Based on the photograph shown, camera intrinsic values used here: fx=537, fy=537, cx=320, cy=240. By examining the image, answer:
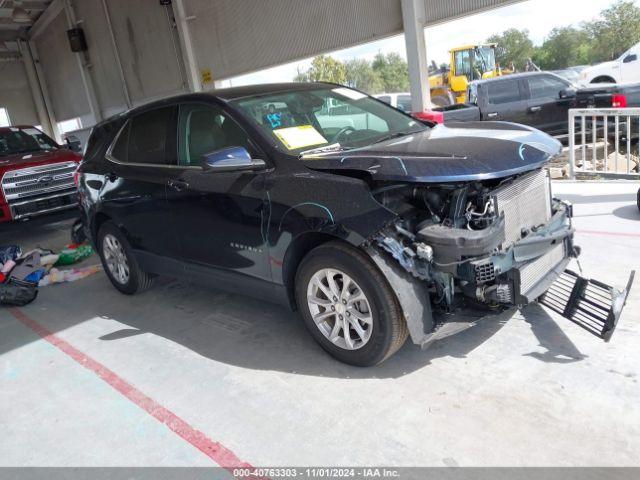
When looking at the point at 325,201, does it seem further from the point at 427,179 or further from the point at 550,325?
the point at 550,325

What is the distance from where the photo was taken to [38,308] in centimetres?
547

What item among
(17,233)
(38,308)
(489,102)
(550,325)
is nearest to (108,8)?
(17,233)

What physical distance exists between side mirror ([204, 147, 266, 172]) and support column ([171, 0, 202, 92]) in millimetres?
12179

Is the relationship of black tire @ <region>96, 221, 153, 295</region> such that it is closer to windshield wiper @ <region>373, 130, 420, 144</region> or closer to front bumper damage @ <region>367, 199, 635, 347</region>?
windshield wiper @ <region>373, 130, 420, 144</region>

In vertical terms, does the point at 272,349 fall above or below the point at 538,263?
below

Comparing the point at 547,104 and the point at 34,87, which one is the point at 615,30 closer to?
the point at 547,104

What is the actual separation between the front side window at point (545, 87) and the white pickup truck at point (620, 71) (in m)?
8.03

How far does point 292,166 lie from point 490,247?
132 cm

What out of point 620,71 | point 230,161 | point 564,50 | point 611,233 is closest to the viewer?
point 230,161

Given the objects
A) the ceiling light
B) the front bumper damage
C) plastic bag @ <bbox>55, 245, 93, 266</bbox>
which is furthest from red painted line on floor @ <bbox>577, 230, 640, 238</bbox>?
the ceiling light

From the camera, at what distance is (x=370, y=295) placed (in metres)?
3.08

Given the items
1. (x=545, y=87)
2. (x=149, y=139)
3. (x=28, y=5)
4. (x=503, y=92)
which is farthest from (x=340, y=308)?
(x=28, y=5)

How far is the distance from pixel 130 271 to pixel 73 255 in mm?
2303

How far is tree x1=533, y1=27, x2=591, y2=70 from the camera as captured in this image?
1887 inches
